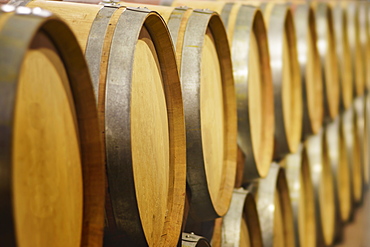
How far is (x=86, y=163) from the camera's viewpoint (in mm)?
1084

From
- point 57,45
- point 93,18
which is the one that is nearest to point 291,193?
point 93,18

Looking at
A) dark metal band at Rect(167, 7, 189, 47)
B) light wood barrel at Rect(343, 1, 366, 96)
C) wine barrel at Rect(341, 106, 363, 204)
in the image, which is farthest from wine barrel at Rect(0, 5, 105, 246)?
light wood barrel at Rect(343, 1, 366, 96)

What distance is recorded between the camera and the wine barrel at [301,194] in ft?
9.98

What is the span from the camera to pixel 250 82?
7.79ft

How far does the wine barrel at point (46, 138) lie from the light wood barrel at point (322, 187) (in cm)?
271

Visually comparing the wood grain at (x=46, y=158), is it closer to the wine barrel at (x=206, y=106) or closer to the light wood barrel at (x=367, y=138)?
the wine barrel at (x=206, y=106)

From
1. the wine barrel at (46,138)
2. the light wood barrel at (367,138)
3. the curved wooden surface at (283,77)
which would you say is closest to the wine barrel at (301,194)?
the curved wooden surface at (283,77)

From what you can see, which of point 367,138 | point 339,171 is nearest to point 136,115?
point 339,171

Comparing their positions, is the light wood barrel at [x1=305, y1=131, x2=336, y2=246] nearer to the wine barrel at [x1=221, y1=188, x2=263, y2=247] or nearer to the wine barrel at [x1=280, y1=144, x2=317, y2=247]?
the wine barrel at [x1=280, y1=144, x2=317, y2=247]

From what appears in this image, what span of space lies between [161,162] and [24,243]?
0.65m

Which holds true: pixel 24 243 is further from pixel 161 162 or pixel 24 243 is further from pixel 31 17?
pixel 161 162

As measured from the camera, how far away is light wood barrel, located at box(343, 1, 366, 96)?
5.06 m

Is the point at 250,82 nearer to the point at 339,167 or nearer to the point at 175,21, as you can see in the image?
the point at 175,21

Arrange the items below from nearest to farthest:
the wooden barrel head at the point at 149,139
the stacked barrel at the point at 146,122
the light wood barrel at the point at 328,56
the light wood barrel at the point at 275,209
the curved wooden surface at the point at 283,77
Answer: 1. the stacked barrel at the point at 146,122
2. the wooden barrel head at the point at 149,139
3. the light wood barrel at the point at 275,209
4. the curved wooden surface at the point at 283,77
5. the light wood barrel at the point at 328,56
